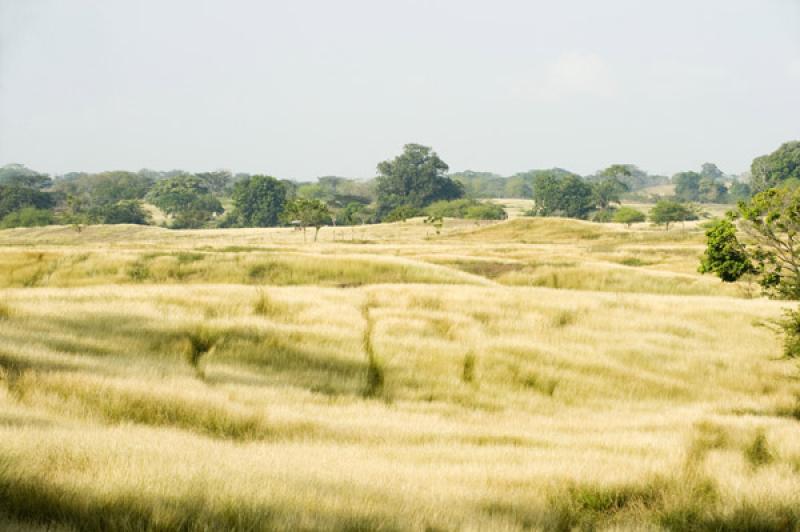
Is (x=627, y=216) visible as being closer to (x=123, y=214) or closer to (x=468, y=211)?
(x=468, y=211)

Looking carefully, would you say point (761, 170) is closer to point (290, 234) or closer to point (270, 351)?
point (290, 234)

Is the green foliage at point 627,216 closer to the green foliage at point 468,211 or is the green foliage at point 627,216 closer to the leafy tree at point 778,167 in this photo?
the green foliage at point 468,211

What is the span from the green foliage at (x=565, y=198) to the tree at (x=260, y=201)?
2613 inches

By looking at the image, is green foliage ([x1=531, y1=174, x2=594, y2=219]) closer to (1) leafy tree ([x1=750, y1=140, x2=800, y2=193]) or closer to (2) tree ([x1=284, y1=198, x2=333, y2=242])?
(1) leafy tree ([x1=750, y1=140, x2=800, y2=193])

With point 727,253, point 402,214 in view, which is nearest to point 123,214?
point 402,214

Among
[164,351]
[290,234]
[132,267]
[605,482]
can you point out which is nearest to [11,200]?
[290,234]

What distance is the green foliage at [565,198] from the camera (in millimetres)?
185625

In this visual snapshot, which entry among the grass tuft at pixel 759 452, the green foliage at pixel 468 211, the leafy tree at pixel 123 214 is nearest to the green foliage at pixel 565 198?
the green foliage at pixel 468 211

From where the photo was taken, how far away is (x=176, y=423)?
35.6ft

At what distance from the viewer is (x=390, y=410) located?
14.9m

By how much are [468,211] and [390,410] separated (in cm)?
15581

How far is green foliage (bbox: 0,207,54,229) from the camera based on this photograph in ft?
536

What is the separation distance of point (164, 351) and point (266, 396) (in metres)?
4.80

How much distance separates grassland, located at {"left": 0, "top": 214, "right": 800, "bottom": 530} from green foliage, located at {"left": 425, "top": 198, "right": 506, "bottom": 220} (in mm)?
135034
